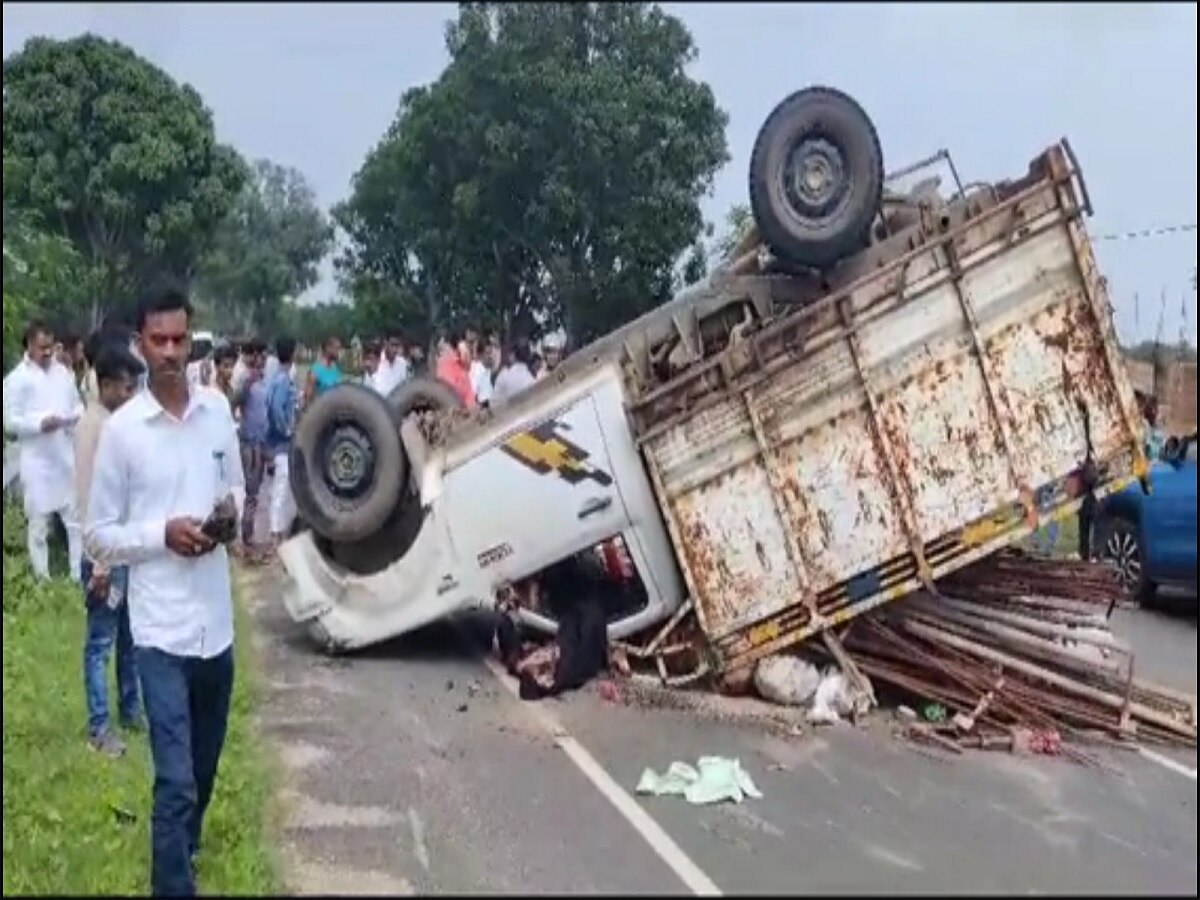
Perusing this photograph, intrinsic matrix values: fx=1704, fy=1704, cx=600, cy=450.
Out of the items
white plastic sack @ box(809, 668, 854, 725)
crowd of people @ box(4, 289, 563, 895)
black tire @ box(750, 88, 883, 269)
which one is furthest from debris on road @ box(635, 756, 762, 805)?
black tire @ box(750, 88, 883, 269)

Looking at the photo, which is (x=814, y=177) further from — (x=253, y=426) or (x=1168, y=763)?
(x=253, y=426)

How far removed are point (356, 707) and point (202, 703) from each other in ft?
9.19

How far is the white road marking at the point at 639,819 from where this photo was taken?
6.62 ft

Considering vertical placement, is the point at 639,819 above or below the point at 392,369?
below

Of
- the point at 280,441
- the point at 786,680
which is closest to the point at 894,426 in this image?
the point at 786,680

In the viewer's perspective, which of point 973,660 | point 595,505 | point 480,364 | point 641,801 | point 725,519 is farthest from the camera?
point 595,505

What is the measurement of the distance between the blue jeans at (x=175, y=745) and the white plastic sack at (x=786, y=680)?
3270 mm

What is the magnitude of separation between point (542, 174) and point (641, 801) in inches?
49.2

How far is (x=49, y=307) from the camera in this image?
499 centimetres

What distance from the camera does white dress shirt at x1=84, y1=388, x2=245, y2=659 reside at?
3945mm

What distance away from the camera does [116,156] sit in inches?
120

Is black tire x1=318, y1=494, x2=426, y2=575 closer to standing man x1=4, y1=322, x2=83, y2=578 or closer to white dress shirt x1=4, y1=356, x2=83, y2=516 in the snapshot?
standing man x1=4, y1=322, x2=83, y2=578

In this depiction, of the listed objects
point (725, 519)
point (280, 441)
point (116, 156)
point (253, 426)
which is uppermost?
point (253, 426)

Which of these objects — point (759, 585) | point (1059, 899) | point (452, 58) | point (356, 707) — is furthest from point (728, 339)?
point (1059, 899)
